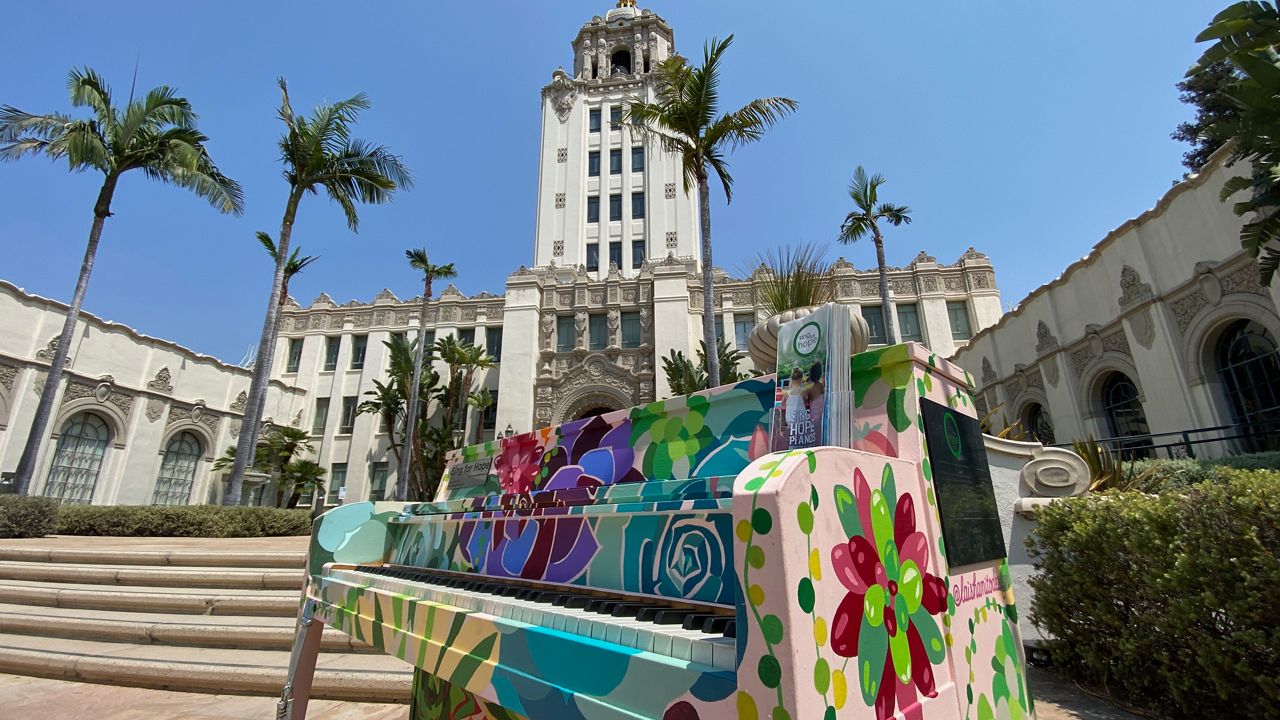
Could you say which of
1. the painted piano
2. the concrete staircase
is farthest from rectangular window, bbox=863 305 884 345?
the painted piano

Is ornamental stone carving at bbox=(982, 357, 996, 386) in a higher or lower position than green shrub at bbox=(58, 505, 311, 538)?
higher

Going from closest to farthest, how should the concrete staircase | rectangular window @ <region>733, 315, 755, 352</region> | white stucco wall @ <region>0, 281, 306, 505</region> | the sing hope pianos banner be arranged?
1. the sing hope pianos banner
2. the concrete staircase
3. white stucco wall @ <region>0, 281, 306, 505</region>
4. rectangular window @ <region>733, 315, 755, 352</region>

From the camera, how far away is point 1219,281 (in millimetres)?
9375

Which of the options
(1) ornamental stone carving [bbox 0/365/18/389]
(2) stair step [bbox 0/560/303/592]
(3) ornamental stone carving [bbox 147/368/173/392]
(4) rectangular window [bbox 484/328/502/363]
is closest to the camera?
(2) stair step [bbox 0/560/303/592]

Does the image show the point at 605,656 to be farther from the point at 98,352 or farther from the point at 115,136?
the point at 98,352

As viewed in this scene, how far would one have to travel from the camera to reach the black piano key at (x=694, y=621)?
1.05 m

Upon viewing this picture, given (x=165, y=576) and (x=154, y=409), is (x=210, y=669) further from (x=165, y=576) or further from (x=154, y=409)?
(x=154, y=409)

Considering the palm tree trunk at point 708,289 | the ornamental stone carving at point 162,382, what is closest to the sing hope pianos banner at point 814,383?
the palm tree trunk at point 708,289

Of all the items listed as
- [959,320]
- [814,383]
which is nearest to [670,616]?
[814,383]

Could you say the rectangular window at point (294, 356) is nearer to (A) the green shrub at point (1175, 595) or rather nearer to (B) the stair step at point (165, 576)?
(B) the stair step at point (165, 576)

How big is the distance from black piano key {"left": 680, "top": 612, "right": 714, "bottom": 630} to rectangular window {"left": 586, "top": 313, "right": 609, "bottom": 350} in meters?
22.7

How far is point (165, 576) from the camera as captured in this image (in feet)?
19.5

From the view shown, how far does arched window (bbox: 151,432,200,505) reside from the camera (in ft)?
61.3

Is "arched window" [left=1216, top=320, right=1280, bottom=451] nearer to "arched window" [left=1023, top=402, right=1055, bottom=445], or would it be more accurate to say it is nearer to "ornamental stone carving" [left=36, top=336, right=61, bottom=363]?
"arched window" [left=1023, top=402, right=1055, bottom=445]
